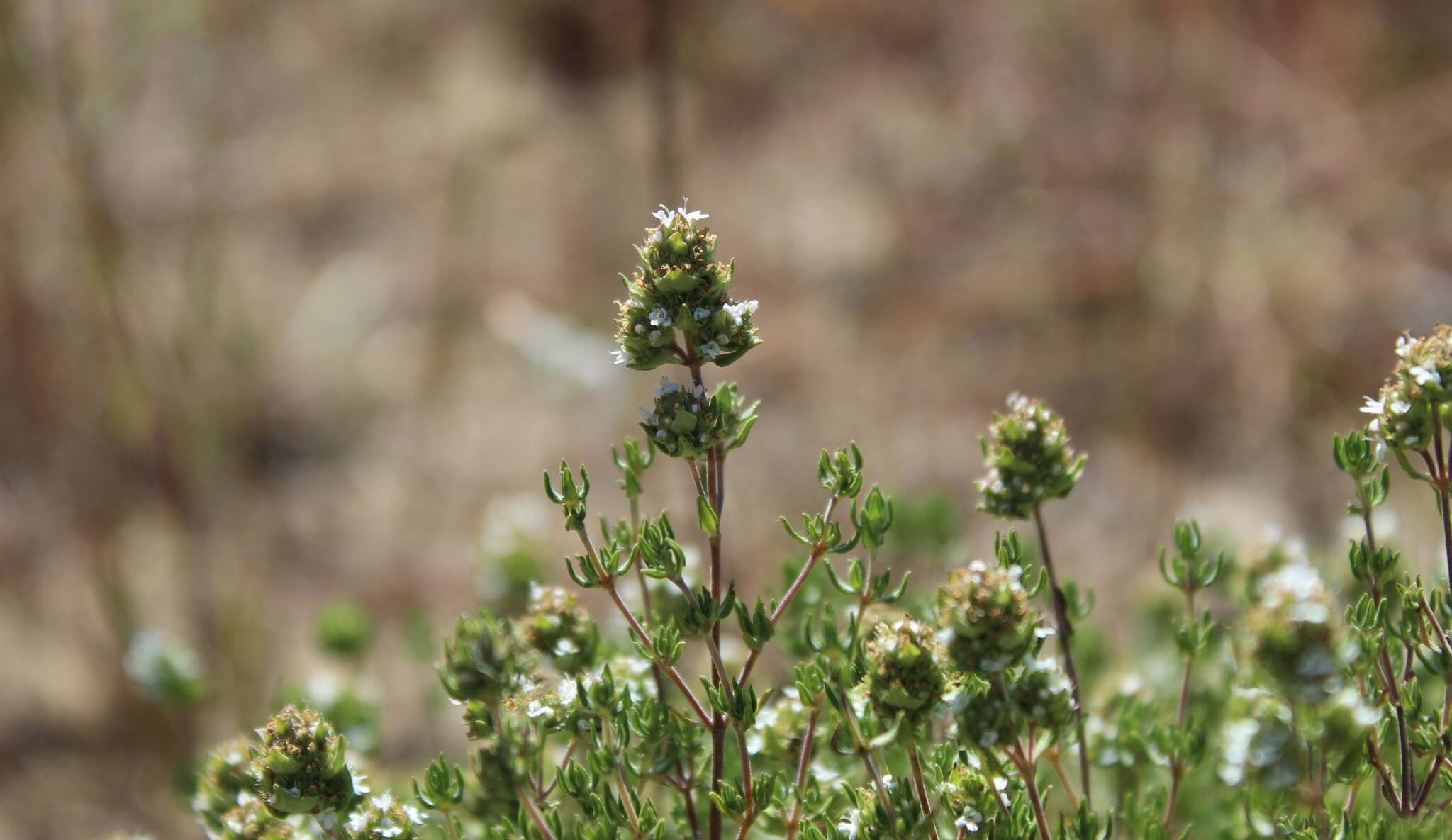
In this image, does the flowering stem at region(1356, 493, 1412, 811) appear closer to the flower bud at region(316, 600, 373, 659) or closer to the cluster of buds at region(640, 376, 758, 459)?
the cluster of buds at region(640, 376, 758, 459)

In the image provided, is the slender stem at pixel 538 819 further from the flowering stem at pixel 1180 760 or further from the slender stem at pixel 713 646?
the flowering stem at pixel 1180 760

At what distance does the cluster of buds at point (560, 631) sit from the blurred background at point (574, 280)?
1402 mm

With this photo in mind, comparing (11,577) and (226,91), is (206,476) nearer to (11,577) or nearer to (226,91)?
(11,577)

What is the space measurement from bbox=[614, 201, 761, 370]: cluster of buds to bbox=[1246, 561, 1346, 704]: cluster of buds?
0.43 meters

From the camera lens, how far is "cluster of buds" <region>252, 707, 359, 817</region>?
0.98 metres

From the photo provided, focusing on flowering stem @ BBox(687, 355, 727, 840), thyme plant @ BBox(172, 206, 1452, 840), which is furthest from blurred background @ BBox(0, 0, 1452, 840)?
flowering stem @ BBox(687, 355, 727, 840)

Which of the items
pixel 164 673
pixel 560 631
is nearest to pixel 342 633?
pixel 164 673

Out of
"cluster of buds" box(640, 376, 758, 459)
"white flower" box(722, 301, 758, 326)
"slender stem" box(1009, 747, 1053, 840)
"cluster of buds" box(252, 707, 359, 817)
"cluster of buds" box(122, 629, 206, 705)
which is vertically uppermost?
"cluster of buds" box(122, 629, 206, 705)

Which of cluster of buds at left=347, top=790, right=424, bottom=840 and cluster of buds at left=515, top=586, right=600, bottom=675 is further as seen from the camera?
cluster of buds at left=515, top=586, right=600, bottom=675

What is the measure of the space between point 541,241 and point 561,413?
74 cm

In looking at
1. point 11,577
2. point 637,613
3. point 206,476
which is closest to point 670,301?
point 637,613

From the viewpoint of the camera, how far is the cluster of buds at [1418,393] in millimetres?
985

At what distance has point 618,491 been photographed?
3.71 meters

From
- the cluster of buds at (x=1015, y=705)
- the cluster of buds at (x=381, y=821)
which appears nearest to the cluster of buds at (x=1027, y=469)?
the cluster of buds at (x=1015, y=705)
